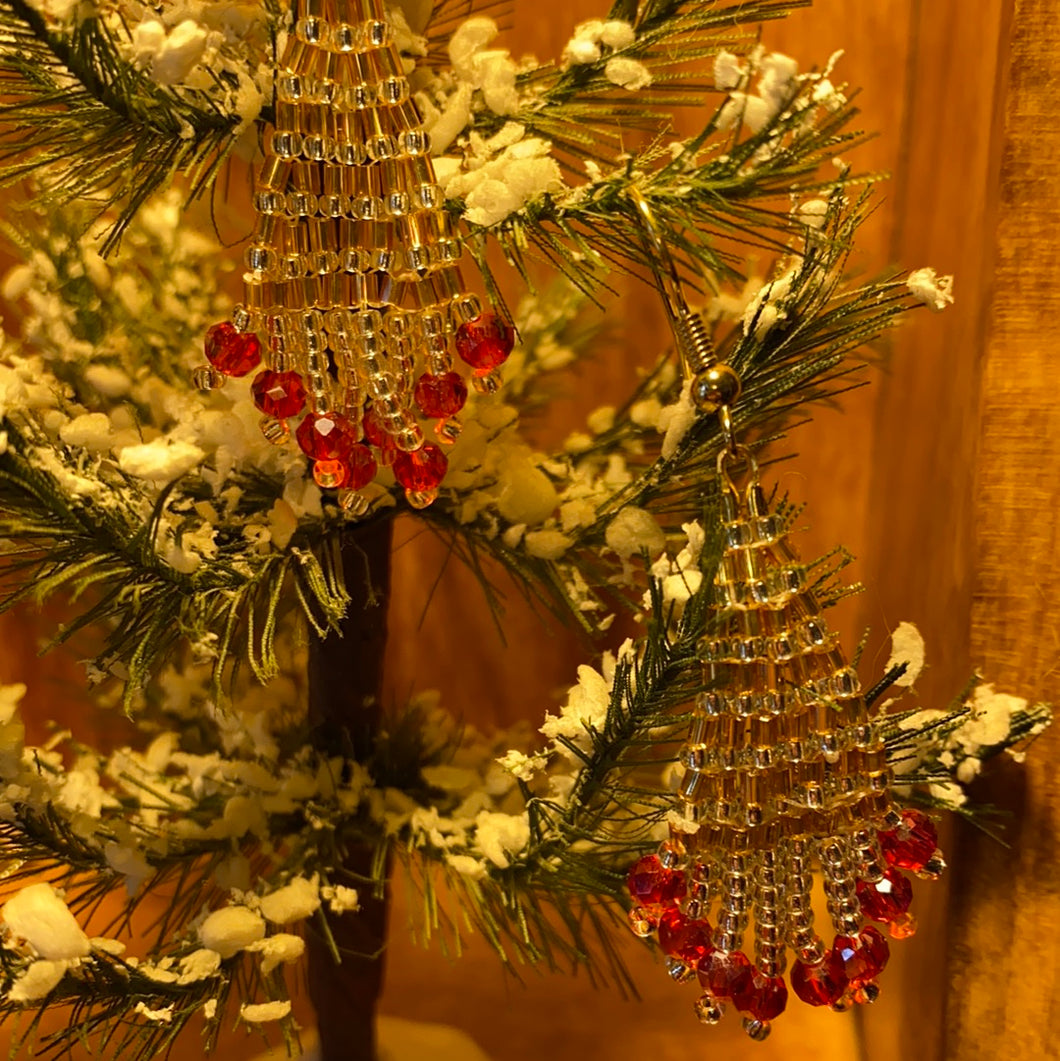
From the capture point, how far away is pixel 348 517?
1.55 ft

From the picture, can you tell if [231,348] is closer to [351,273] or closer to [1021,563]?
[351,273]

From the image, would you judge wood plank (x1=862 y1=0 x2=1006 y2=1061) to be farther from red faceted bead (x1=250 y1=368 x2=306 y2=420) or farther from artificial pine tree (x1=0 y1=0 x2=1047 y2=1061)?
red faceted bead (x1=250 y1=368 x2=306 y2=420)

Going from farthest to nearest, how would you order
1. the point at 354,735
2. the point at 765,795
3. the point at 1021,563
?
the point at 354,735
the point at 1021,563
the point at 765,795

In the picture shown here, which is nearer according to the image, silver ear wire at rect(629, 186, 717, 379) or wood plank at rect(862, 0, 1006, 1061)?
silver ear wire at rect(629, 186, 717, 379)

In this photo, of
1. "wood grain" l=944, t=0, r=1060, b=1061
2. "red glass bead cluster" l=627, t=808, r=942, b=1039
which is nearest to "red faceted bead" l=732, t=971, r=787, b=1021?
"red glass bead cluster" l=627, t=808, r=942, b=1039

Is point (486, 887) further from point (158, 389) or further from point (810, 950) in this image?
point (158, 389)

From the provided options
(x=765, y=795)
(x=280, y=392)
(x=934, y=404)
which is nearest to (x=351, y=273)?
(x=280, y=392)

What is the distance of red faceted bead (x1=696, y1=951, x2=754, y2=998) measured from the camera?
15.5 inches

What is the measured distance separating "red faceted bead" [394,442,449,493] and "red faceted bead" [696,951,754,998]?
0.20 meters

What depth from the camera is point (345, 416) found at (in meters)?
0.40

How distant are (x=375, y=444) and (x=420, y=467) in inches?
0.8

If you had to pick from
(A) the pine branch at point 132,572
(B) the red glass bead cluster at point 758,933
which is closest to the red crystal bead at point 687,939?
(B) the red glass bead cluster at point 758,933

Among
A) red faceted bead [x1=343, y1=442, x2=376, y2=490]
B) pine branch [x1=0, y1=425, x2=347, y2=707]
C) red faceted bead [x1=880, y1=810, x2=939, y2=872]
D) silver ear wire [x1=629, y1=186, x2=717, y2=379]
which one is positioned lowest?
red faceted bead [x1=880, y1=810, x2=939, y2=872]

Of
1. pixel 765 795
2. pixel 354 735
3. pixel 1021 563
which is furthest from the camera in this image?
pixel 354 735
